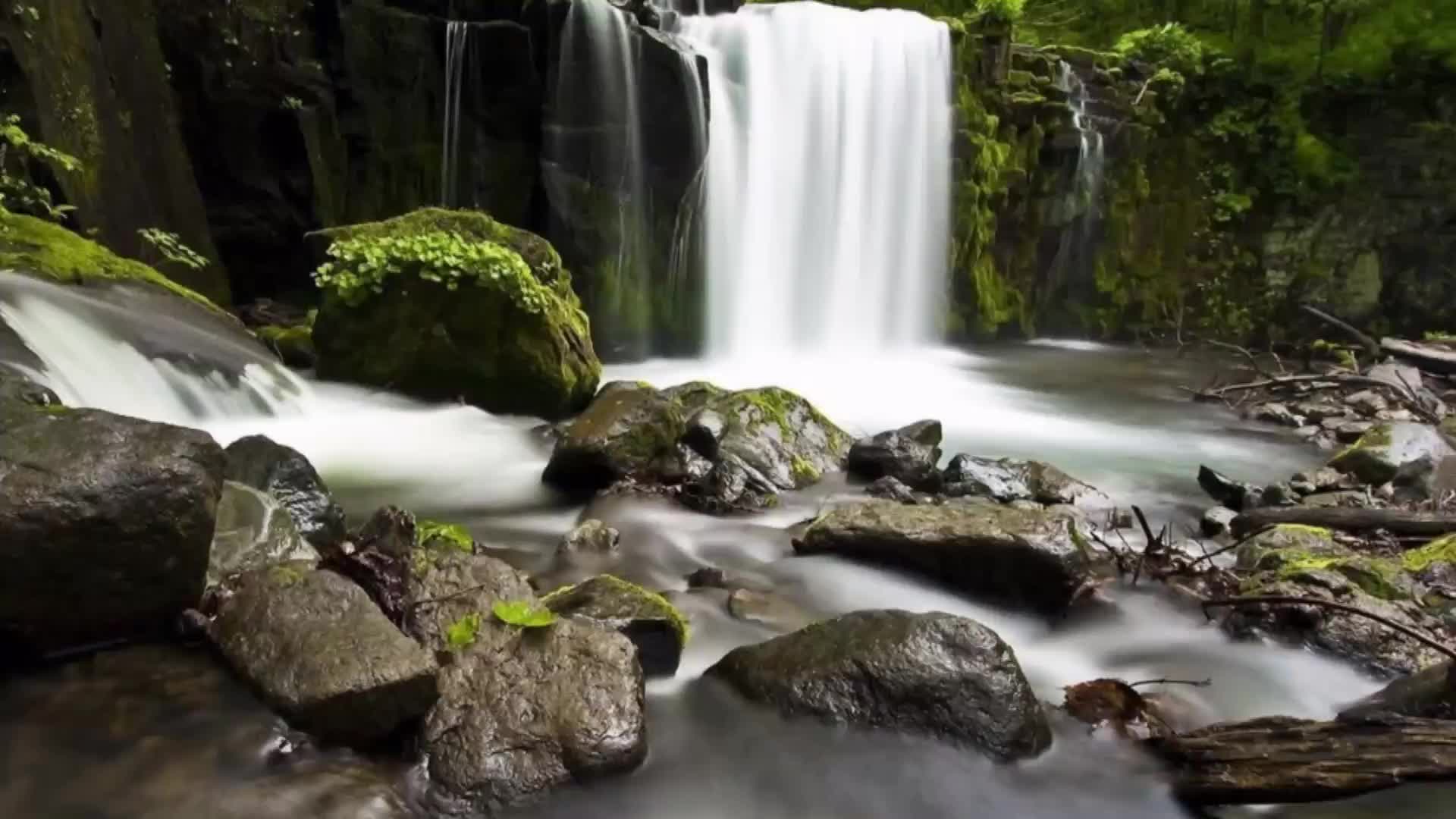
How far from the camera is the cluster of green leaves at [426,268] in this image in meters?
8.34

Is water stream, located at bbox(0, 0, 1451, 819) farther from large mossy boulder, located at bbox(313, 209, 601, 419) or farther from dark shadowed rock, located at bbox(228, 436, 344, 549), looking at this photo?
dark shadowed rock, located at bbox(228, 436, 344, 549)

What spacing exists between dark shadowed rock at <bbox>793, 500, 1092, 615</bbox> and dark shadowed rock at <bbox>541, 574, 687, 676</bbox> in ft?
4.71

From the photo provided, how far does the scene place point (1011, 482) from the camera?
669 cm

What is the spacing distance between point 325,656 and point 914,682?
1.94 meters

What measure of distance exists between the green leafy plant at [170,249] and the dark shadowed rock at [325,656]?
8031mm

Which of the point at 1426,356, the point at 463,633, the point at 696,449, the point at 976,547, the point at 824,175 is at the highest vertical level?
the point at 824,175

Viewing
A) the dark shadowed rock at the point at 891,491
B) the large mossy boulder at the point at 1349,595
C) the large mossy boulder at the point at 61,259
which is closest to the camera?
the large mossy boulder at the point at 1349,595

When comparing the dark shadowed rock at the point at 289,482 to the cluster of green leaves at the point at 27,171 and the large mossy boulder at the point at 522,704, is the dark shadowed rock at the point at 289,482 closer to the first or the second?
the large mossy boulder at the point at 522,704

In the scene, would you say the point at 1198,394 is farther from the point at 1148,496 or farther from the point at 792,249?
the point at 792,249

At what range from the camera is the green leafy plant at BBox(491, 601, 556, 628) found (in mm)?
3395

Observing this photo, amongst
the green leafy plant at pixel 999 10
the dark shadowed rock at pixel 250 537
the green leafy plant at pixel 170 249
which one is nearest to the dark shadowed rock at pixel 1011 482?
the dark shadowed rock at pixel 250 537

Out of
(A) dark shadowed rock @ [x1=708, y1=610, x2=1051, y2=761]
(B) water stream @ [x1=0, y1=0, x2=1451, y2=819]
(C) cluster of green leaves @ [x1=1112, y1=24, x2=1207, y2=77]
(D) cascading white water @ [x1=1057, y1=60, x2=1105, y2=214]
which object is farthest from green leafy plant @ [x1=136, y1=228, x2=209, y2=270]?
(C) cluster of green leaves @ [x1=1112, y1=24, x2=1207, y2=77]

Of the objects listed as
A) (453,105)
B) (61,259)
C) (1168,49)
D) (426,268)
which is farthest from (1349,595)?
(1168,49)

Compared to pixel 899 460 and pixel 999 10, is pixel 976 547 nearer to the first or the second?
pixel 899 460
